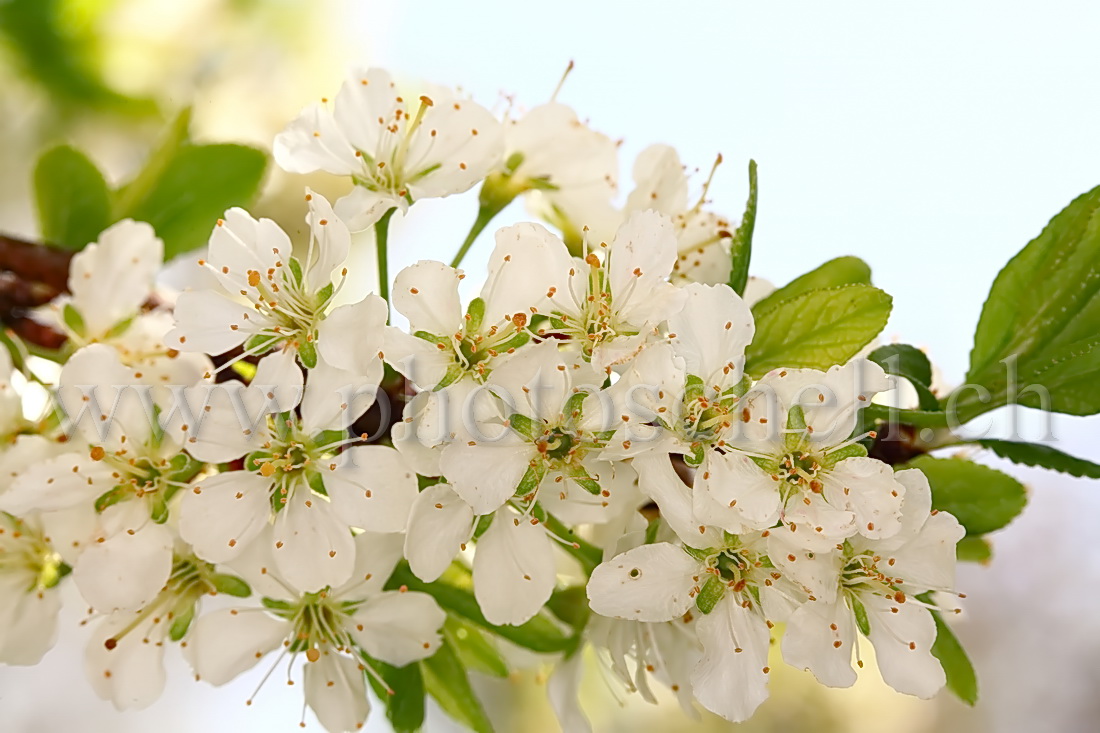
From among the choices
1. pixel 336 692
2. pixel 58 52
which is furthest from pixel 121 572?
pixel 58 52

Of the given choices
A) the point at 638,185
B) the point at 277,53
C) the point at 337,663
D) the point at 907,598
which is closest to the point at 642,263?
the point at 638,185

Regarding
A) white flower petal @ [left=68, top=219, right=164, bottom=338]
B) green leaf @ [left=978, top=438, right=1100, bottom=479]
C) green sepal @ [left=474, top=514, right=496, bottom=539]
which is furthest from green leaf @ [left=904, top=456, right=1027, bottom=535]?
white flower petal @ [left=68, top=219, right=164, bottom=338]

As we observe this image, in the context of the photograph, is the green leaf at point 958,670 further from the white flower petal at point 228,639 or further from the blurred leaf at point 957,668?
the white flower petal at point 228,639

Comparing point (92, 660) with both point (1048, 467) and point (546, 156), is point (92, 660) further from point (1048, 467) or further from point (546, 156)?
point (1048, 467)

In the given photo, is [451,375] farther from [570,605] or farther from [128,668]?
[128,668]

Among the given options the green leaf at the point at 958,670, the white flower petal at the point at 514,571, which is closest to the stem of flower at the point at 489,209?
the white flower petal at the point at 514,571
